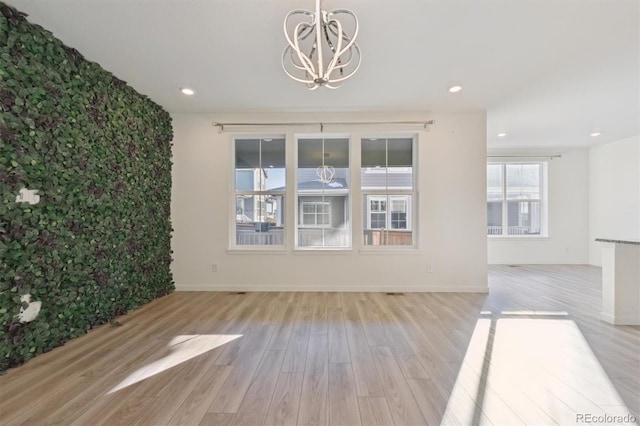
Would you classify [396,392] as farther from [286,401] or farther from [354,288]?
[354,288]

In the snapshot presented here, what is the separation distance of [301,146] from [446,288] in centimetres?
308

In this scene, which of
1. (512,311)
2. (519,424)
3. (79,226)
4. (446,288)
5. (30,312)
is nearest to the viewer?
(519,424)

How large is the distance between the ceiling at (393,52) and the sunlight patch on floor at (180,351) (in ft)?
8.85

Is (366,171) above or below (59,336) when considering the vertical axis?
above

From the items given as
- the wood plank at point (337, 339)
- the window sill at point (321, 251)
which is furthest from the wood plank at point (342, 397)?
the window sill at point (321, 251)

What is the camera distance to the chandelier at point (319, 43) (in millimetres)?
1508

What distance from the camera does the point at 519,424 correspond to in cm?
138

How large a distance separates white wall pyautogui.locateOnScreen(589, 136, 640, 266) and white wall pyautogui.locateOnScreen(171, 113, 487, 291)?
3.91 meters

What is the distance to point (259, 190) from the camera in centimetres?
411

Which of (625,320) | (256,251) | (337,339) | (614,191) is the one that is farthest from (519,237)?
(256,251)

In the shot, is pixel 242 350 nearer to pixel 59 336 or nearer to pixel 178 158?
pixel 59 336

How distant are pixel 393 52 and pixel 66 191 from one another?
325 cm

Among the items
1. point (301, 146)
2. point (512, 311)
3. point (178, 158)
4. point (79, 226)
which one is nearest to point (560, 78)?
point (512, 311)

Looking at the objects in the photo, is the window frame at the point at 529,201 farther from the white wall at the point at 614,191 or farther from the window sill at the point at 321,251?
the window sill at the point at 321,251
